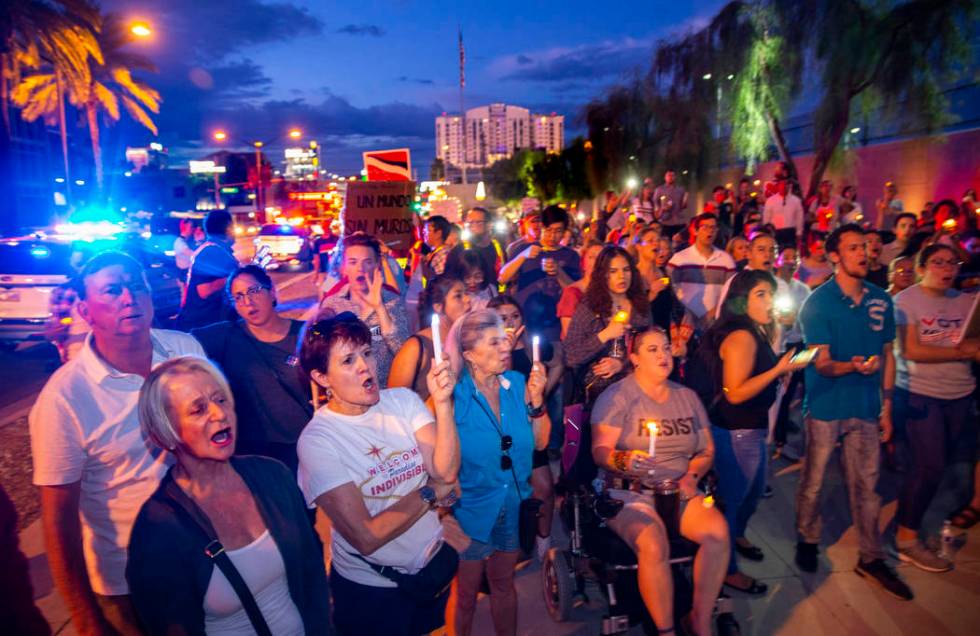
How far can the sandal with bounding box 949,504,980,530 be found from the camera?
16.0 feet

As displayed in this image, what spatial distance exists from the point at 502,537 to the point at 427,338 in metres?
1.23

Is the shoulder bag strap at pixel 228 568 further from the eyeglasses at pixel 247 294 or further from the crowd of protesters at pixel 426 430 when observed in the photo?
the eyeglasses at pixel 247 294

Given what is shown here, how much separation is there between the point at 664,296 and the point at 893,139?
20142 millimetres

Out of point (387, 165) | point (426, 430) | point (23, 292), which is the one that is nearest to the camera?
point (426, 430)

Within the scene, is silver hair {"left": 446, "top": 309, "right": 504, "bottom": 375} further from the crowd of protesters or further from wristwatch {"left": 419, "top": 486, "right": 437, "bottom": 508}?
wristwatch {"left": 419, "top": 486, "right": 437, "bottom": 508}

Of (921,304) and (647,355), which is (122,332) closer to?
(647,355)

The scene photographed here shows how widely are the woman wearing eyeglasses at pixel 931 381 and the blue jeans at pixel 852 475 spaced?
1.42ft

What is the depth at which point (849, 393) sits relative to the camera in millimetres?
4352

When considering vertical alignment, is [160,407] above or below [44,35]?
below

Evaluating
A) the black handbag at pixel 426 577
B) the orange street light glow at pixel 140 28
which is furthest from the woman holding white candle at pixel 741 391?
the orange street light glow at pixel 140 28

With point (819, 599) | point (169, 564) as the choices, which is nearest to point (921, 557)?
point (819, 599)

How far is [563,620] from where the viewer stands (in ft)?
13.1

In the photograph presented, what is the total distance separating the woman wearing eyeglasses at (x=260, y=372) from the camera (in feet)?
11.8

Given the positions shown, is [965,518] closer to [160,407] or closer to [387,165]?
[160,407]
